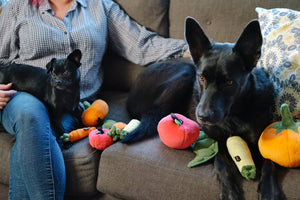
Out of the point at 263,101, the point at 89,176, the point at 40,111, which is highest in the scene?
the point at 263,101

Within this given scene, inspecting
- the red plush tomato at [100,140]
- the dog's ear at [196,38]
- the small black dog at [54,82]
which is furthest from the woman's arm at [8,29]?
the dog's ear at [196,38]

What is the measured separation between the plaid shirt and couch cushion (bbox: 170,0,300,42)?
219 mm

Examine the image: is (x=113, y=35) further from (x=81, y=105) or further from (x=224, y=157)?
(x=224, y=157)

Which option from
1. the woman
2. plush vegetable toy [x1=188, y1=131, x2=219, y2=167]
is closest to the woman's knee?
the woman

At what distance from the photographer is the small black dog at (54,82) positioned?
58.9 inches

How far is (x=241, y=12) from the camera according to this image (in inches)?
75.1

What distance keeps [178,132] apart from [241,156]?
297 mm

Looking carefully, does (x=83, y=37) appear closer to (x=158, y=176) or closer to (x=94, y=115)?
(x=94, y=115)

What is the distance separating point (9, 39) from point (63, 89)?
2.49ft

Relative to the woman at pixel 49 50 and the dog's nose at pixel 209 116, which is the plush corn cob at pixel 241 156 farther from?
the woman at pixel 49 50

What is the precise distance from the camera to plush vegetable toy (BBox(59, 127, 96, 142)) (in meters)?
1.52

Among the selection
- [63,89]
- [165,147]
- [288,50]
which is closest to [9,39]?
[63,89]

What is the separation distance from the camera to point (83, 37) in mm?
1931

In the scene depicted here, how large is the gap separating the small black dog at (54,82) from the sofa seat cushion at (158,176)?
389mm
